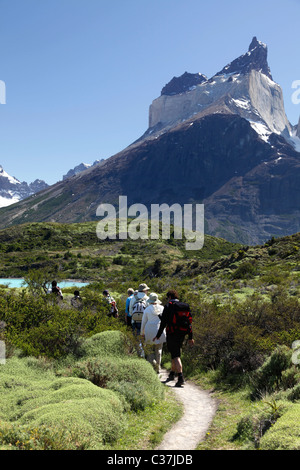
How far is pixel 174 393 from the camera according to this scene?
29.1 ft

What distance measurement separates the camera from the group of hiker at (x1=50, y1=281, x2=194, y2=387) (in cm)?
926

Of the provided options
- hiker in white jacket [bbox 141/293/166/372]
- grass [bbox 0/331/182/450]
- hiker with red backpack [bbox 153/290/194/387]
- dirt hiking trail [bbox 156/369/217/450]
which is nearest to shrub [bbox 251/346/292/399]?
dirt hiking trail [bbox 156/369/217/450]

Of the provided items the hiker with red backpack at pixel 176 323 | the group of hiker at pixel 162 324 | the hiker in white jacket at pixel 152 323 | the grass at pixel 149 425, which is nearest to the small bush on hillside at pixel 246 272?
the group of hiker at pixel 162 324

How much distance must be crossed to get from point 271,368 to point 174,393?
7.65ft

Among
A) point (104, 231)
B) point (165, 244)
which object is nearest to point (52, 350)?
point (165, 244)

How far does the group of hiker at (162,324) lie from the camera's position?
364 inches

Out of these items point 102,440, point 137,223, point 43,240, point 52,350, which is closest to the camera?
point 102,440

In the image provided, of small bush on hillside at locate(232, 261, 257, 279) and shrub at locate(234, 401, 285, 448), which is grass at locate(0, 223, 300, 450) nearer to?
shrub at locate(234, 401, 285, 448)

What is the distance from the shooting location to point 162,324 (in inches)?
368

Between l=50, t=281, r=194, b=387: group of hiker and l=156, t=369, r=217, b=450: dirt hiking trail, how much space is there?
45 centimetres

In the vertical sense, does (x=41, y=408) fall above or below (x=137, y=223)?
below

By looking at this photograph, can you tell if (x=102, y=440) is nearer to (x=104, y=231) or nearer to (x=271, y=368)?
(x=271, y=368)
